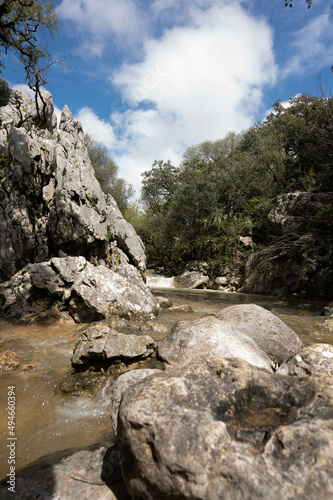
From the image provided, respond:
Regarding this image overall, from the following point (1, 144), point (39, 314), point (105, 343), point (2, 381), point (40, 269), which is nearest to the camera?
point (2, 381)

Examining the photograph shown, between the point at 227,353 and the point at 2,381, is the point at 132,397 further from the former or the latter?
the point at 2,381

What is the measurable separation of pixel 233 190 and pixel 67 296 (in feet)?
59.6

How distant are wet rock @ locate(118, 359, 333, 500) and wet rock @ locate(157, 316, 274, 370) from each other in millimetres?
1449

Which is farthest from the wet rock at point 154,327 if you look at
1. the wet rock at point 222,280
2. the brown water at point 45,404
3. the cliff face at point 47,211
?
the wet rock at point 222,280

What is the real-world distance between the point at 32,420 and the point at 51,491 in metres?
1.52

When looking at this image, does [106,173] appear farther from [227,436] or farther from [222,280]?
[227,436]

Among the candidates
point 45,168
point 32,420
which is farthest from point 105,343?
point 45,168

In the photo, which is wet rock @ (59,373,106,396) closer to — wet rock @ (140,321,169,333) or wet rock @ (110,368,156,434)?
wet rock @ (110,368,156,434)

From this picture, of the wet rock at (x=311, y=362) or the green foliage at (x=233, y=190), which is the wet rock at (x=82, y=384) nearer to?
the wet rock at (x=311, y=362)

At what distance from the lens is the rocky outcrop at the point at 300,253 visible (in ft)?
37.0

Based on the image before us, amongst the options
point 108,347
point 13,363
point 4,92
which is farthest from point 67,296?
point 4,92

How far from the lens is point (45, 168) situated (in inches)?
432

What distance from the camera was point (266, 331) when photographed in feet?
15.2

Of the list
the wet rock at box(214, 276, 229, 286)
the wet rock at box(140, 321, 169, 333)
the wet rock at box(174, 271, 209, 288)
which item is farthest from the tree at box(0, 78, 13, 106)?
the wet rock at box(140, 321, 169, 333)
